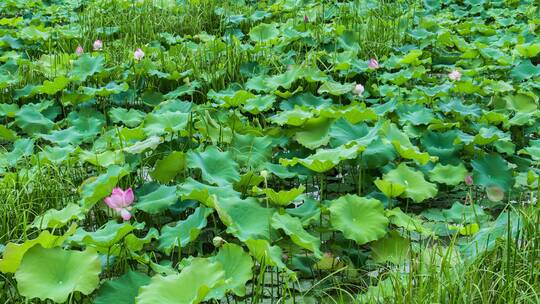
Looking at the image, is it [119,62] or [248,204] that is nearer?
[248,204]

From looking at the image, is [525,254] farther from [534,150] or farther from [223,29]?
[223,29]

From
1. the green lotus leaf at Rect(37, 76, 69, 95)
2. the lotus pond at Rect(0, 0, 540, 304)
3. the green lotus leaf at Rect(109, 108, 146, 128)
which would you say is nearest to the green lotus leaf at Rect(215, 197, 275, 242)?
the lotus pond at Rect(0, 0, 540, 304)

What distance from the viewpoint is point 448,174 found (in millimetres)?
2439

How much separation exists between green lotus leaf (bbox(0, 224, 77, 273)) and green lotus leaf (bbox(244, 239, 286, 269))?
47 cm

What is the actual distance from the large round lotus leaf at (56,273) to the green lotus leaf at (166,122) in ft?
2.93

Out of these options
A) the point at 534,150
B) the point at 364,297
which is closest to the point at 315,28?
the point at 534,150

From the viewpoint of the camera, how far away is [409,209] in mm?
2445

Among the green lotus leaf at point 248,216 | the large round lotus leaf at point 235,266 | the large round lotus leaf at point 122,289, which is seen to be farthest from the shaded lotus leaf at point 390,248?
the large round lotus leaf at point 122,289

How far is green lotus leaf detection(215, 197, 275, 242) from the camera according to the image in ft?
6.36

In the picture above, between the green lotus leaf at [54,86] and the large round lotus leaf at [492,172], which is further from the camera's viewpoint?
the green lotus leaf at [54,86]

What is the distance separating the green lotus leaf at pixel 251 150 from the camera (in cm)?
250

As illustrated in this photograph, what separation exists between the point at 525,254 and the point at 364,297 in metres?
0.46

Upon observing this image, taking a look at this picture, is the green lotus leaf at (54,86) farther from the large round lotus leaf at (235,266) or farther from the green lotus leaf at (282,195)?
the large round lotus leaf at (235,266)

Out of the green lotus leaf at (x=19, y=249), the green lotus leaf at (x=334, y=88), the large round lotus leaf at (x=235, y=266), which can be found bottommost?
the green lotus leaf at (x=334, y=88)
